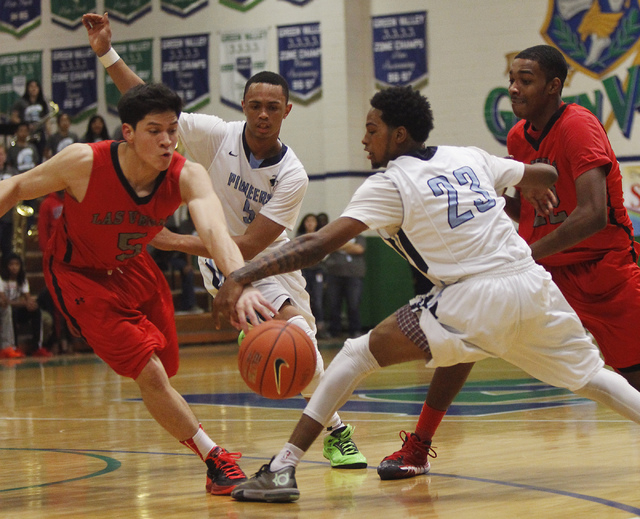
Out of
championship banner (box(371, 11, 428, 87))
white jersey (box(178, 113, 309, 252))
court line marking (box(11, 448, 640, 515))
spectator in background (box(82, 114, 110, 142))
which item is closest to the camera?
court line marking (box(11, 448, 640, 515))

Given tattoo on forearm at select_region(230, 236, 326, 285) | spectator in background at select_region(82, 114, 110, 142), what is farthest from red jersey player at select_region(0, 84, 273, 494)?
spectator in background at select_region(82, 114, 110, 142)

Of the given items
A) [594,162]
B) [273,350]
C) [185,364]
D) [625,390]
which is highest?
[594,162]

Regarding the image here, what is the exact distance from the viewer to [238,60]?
17.5m

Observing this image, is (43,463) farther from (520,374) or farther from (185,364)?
(185,364)

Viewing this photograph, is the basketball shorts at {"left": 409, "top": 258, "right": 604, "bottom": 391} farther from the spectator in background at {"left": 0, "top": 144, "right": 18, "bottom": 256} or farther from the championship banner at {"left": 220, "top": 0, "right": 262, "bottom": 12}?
the championship banner at {"left": 220, "top": 0, "right": 262, "bottom": 12}

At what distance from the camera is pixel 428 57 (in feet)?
53.4

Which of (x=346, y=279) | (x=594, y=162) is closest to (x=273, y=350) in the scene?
(x=594, y=162)

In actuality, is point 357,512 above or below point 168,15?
below

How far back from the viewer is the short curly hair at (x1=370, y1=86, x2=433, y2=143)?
396 cm

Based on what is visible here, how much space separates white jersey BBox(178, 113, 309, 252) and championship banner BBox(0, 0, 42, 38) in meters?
15.0

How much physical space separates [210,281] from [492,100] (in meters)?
11.4

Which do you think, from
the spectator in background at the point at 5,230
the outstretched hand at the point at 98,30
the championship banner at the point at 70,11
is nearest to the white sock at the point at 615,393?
the outstretched hand at the point at 98,30

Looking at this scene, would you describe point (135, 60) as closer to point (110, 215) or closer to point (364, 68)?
point (364, 68)

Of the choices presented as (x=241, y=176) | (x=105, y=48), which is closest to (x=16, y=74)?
(x=105, y=48)
